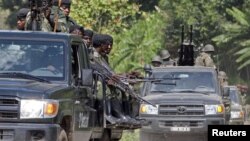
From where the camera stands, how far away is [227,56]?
52.1 meters

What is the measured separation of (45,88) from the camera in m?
11.0

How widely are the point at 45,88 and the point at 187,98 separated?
24.8 feet

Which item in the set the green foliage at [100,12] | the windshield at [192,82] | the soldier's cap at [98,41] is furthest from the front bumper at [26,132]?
the green foliage at [100,12]

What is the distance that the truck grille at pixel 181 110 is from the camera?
1826 cm

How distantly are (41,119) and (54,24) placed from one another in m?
3.63

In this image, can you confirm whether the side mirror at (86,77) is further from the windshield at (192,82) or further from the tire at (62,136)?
the windshield at (192,82)

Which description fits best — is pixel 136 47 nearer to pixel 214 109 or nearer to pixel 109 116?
pixel 214 109

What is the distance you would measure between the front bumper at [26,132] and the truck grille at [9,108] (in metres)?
0.10

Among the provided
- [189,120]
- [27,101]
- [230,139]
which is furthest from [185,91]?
[27,101]

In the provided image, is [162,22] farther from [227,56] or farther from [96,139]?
[96,139]

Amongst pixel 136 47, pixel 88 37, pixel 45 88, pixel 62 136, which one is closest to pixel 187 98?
pixel 88 37

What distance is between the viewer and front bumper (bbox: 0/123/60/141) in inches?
421

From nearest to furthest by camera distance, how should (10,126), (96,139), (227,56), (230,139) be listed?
(10,126)
(230,139)
(96,139)
(227,56)

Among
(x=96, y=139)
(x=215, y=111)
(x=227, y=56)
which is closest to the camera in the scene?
(x=96, y=139)
